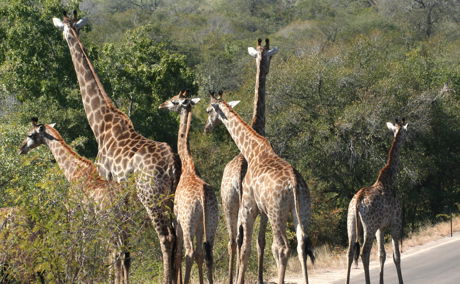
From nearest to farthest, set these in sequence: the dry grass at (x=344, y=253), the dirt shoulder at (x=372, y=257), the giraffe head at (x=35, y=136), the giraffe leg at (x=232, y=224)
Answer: the giraffe leg at (x=232, y=224) → the giraffe head at (x=35, y=136) → the dirt shoulder at (x=372, y=257) → the dry grass at (x=344, y=253)

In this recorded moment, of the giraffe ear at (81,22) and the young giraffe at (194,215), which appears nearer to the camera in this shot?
the young giraffe at (194,215)

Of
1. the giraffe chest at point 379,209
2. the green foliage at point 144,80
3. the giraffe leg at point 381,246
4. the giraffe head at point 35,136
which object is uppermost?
the green foliage at point 144,80

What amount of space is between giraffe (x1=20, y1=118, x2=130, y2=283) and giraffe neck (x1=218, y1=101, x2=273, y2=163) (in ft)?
7.50

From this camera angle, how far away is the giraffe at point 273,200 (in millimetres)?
10695

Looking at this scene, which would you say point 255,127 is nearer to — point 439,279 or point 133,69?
point 439,279

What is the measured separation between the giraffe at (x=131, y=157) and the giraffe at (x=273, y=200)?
3.75 ft

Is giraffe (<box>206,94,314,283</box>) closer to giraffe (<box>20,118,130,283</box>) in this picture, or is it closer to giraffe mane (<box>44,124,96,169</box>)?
giraffe (<box>20,118,130,283</box>)

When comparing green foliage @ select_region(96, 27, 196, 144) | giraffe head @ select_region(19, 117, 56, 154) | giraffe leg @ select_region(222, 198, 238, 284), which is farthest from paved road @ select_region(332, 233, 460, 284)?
green foliage @ select_region(96, 27, 196, 144)

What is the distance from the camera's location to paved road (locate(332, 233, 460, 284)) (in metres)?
14.9

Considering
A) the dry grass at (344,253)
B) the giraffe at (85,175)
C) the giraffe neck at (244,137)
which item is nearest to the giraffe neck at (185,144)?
the giraffe neck at (244,137)

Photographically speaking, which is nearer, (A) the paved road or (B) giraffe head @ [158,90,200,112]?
(B) giraffe head @ [158,90,200,112]

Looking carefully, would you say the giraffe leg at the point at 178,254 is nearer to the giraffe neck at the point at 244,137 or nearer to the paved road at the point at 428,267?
the giraffe neck at the point at 244,137

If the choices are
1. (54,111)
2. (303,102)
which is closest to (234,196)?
(54,111)

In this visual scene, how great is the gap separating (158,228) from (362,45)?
2470 cm
